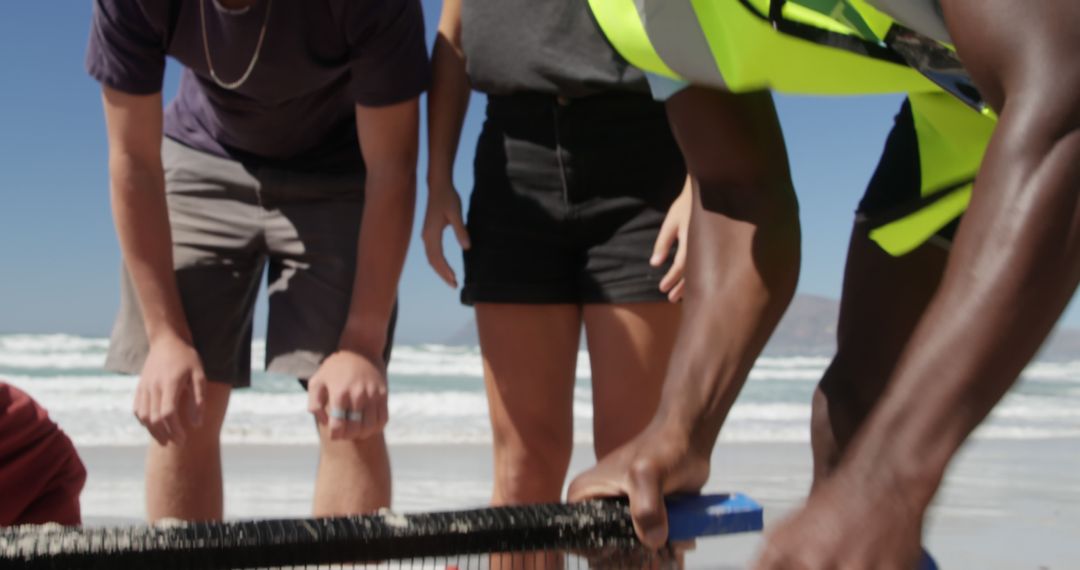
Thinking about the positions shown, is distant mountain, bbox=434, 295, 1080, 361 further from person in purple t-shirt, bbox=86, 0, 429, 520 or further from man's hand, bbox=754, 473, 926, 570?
man's hand, bbox=754, 473, 926, 570

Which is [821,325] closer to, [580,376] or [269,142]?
[580,376]

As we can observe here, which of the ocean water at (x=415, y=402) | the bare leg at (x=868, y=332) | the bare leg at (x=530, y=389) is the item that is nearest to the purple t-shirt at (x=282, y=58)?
the bare leg at (x=530, y=389)

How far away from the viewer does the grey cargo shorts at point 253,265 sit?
2.38 meters

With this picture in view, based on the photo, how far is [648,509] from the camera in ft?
3.24

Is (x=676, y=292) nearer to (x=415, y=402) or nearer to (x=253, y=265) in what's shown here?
(x=253, y=265)

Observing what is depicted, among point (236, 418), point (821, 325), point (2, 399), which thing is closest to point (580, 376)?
point (236, 418)

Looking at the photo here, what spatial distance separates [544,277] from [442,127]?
0.43 m

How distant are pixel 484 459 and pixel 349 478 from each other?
3821 mm

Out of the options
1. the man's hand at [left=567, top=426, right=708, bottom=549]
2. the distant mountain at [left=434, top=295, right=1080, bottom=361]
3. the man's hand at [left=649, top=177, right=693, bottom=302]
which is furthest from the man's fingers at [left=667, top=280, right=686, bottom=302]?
the distant mountain at [left=434, top=295, right=1080, bottom=361]

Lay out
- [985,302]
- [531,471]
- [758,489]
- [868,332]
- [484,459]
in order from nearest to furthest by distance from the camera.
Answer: [985,302] < [868,332] < [531,471] < [758,489] < [484,459]

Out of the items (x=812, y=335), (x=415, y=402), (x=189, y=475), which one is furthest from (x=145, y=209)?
(x=812, y=335)

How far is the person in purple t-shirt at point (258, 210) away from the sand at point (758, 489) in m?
1.14

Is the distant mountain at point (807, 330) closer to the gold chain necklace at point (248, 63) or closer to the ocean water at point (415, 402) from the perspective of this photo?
the ocean water at point (415, 402)

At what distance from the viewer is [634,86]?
6.68 ft
